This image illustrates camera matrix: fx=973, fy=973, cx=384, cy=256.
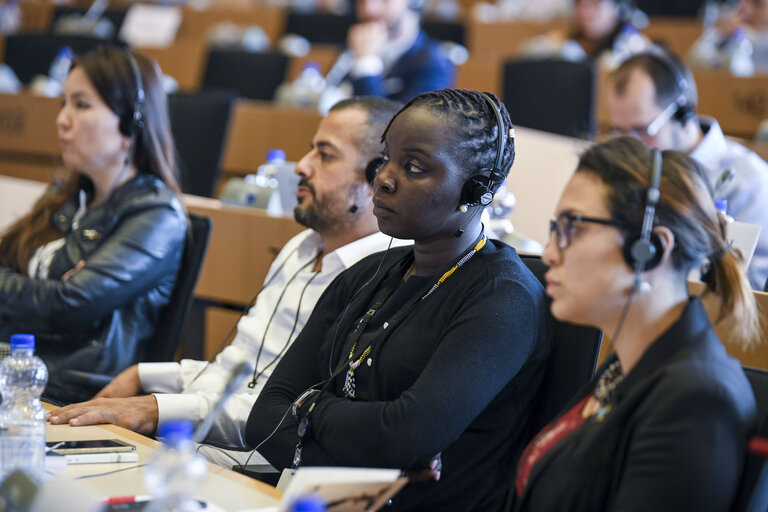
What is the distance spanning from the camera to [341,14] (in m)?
6.18

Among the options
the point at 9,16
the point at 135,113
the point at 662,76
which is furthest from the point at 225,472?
the point at 9,16

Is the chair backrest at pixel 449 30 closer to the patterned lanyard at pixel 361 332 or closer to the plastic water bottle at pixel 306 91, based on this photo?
the plastic water bottle at pixel 306 91

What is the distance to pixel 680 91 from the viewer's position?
9.89 ft

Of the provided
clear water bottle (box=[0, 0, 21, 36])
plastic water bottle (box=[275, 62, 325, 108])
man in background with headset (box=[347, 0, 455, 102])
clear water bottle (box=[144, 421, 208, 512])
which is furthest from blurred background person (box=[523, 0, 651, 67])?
clear water bottle (box=[144, 421, 208, 512])

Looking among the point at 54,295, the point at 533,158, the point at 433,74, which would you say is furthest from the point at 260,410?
the point at 433,74

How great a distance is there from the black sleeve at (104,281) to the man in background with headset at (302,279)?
255mm

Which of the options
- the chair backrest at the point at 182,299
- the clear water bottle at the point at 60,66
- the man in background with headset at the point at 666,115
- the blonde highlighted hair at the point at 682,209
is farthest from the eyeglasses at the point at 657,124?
the clear water bottle at the point at 60,66

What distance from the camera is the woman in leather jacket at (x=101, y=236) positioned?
2.45 m

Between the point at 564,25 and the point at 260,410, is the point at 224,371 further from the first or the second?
the point at 564,25

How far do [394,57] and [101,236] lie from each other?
2.33 meters

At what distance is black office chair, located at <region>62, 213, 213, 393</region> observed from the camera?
250 cm

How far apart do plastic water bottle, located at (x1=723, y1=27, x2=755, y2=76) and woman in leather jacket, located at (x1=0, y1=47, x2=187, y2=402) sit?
285cm

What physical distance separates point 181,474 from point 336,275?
103 centimetres

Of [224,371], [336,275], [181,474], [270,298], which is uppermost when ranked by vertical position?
[181,474]
